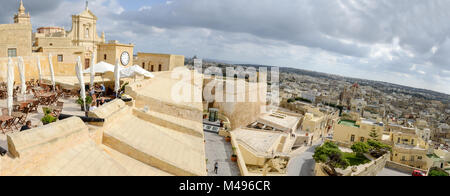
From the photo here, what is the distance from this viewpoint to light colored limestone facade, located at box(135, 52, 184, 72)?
1030 inches

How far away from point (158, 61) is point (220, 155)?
17.1 m

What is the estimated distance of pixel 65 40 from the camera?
90.4 ft

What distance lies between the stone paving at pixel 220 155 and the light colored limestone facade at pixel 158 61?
512 inches

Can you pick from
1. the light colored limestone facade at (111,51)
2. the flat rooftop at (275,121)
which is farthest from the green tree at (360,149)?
the light colored limestone facade at (111,51)

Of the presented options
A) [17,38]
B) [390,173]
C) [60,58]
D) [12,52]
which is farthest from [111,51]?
[390,173]

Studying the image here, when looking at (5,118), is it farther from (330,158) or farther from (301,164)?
(330,158)

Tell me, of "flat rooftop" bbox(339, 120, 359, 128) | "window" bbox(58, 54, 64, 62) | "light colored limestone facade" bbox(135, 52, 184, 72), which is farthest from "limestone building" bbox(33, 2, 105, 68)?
"flat rooftop" bbox(339, 120, 359, 128)

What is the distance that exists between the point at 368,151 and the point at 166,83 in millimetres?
23939

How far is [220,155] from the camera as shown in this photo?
472 inches

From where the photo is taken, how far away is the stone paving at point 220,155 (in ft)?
34.1

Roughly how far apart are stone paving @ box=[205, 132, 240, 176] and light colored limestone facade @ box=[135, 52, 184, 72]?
13008 millimetres
